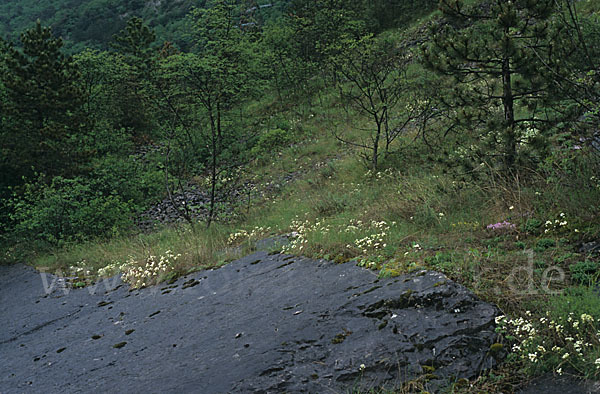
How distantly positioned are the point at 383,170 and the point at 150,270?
247 inches

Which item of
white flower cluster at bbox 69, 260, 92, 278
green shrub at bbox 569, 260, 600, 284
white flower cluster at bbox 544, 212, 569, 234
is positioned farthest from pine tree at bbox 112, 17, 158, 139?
green shrub at bbox 569, 260, 600, 284

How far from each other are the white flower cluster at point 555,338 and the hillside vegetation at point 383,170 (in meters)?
0.01

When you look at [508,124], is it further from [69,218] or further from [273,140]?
[273,140]

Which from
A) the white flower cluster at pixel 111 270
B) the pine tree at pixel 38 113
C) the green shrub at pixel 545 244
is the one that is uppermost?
the pine tree at pixel 38 113

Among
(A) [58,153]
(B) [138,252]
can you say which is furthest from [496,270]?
(A) [58,153]

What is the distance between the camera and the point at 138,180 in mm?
16297

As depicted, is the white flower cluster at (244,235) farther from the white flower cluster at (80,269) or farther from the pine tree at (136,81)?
the pine tree at (136,81)

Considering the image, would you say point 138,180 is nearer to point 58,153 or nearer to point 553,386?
point 58,153

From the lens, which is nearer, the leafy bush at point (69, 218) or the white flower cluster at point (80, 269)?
the white flower cluster at point (80, 269)

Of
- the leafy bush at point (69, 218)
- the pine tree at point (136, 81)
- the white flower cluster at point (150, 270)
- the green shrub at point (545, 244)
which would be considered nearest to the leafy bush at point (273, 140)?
the pine tree at point (136, 81)

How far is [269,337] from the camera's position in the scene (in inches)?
137

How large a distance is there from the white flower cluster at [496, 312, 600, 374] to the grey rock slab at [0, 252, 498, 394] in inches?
6.9

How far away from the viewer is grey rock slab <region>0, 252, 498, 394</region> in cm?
290

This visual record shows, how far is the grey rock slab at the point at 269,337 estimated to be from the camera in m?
2.90
